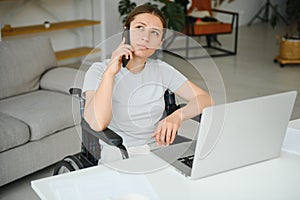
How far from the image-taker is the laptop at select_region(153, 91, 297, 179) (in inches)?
46.0

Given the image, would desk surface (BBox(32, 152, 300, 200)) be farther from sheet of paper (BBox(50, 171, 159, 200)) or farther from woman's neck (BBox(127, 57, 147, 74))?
woman's neck (BBox(127, 57, 147, 74))

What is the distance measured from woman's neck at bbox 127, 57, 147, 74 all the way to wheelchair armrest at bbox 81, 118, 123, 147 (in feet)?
0.76

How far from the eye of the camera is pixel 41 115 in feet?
8.43

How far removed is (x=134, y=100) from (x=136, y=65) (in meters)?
0.12

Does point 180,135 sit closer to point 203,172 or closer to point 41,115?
point 203,172

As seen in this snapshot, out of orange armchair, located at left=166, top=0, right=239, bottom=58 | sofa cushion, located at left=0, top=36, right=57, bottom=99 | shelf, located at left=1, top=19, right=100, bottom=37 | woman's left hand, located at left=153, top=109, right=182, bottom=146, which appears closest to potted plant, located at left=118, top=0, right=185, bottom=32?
orange armchair, located at left=166, top=0, right=239, bottom=58

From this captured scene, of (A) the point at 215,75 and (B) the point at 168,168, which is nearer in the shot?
(B) the point at 168,168

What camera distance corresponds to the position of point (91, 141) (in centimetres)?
169

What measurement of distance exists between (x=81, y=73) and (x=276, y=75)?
387 centimetres

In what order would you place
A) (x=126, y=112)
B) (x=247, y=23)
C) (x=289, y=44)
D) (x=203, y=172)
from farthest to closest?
(x=247, y=23) → (x=289, y=44) → (x=126, y=112) → (x=203, y=172)

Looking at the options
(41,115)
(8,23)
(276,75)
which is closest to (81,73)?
(41,115)

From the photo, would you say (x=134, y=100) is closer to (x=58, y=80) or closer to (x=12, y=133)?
(x=12, y=133)

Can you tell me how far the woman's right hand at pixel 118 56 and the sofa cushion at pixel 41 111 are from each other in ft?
3.82

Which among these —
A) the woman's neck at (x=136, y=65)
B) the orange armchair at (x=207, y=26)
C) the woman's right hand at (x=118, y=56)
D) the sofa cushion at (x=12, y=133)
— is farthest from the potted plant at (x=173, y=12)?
the woman's right hand at (x=118, y=56)
